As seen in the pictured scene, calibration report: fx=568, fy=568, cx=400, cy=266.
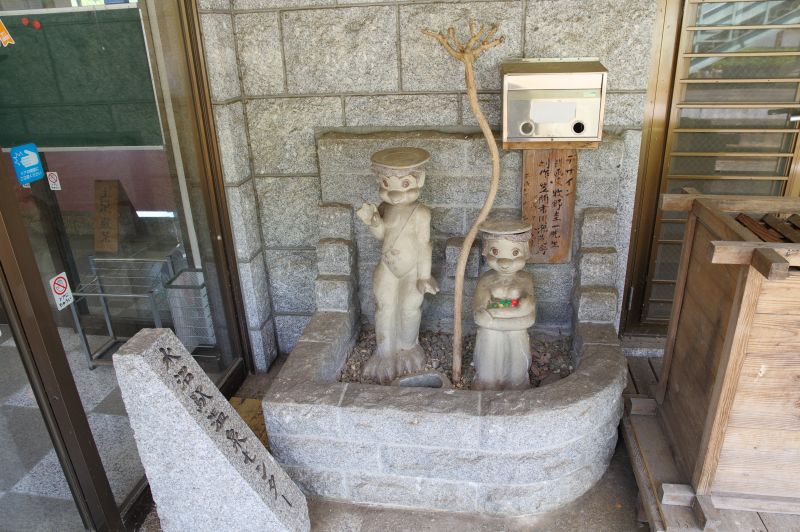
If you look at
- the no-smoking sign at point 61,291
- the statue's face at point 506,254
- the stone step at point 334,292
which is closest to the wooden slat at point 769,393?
the statue's face at point 506,254

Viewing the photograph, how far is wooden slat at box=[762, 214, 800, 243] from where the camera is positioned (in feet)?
8.34

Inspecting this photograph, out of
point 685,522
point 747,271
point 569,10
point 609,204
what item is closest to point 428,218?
point 609,204

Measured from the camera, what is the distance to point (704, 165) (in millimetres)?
3873

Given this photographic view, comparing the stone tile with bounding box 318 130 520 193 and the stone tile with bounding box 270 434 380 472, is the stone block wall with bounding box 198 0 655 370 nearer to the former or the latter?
the stone tile with bounding box 318 130 520 193

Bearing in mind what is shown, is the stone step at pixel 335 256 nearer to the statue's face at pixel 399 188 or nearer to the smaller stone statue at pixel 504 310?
the statue's face at pixel 399 188

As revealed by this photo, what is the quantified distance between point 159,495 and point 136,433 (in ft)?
1.32

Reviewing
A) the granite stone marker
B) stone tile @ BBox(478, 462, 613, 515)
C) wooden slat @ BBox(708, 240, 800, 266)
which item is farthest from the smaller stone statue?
the granite stone marker

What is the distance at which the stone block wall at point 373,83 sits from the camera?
3561mm

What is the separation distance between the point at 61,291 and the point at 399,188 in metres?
1.86

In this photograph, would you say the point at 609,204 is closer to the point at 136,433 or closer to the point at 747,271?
the point at 747,271

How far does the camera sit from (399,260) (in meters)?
3.64

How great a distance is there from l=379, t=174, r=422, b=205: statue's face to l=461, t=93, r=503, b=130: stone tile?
0.69 metres

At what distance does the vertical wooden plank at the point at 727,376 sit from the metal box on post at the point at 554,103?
1.38 meters

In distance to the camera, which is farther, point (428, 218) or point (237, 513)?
point (428, 218)
